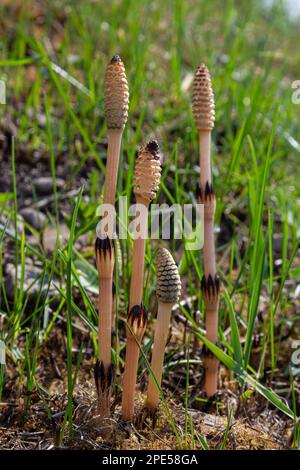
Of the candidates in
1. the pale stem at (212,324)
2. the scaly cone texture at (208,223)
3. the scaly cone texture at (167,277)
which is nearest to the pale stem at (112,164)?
the scaly cone texture at (167,277)

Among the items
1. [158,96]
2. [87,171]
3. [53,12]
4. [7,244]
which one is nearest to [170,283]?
[7,244]

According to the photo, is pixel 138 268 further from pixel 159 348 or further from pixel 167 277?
pixel 159 348

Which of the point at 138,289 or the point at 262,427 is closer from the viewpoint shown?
the point at 138,289

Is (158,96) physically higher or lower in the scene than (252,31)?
lower

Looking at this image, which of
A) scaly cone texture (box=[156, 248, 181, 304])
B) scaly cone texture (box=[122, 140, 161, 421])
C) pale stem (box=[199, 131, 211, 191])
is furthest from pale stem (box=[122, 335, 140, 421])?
pale stem (box=[199, 131, 211, 191])
